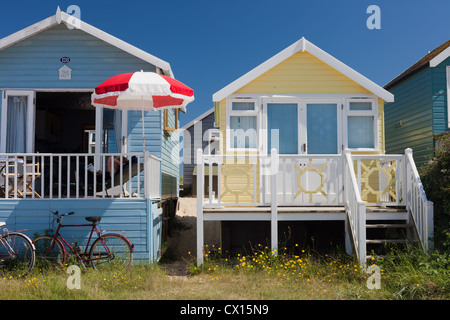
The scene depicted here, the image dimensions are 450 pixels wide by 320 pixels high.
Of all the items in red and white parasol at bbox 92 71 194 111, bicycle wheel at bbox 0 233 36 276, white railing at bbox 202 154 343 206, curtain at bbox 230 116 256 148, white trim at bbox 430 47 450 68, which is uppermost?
white trim at bbox 430 47 450 68

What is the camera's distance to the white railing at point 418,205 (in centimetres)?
698

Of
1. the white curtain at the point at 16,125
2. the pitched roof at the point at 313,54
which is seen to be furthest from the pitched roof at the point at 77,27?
the pitched roof at the point at 313,54

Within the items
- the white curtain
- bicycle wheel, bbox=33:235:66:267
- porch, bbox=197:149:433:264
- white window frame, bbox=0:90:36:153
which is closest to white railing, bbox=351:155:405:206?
porch, bbox=197:149:433:264

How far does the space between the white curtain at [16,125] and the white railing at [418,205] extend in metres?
7.73

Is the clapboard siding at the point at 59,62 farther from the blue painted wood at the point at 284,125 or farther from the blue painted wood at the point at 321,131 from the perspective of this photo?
the blue painted wood at the point at 321,131

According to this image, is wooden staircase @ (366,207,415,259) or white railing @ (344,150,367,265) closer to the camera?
white railing @ (344,150,367,265)

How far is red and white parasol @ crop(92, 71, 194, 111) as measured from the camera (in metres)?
7.45

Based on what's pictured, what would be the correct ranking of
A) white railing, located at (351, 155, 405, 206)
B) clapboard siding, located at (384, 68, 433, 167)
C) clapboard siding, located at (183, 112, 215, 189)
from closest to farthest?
1. white railing, located at (351, 155, 405, 206)
2. clapboard siding, located at (384, 68, 433, 167)
3. clapboard siding, located at (183, 112, 215, 189)

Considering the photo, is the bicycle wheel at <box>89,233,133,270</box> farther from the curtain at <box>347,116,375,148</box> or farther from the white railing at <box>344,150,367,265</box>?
the curtain at <box>347,116,375,148</box>

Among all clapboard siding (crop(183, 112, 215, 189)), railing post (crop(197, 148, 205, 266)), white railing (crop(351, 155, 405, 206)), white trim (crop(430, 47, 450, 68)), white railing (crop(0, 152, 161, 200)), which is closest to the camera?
railing post (crop(197, 148, 205, 266))

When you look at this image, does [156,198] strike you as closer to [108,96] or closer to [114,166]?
[114,166]

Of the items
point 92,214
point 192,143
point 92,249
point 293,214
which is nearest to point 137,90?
point 92,214

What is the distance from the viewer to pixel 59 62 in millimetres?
9773

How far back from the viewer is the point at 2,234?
7945mm
